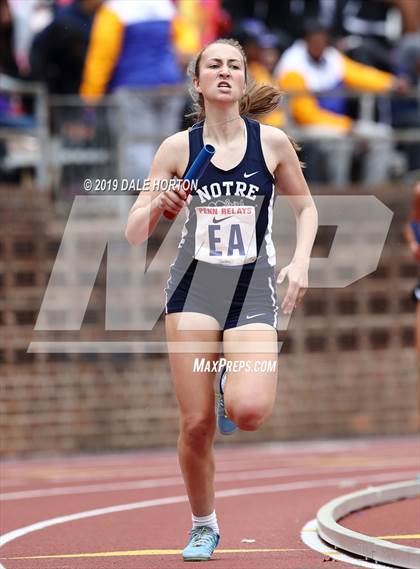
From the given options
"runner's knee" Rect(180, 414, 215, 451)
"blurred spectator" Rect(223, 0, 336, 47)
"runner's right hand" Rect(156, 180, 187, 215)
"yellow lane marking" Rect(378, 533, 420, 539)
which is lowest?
"yellow lane marking" Rect(378, 533, 420, 539)

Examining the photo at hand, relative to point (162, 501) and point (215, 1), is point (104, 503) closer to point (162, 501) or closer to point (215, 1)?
point (162, 501)

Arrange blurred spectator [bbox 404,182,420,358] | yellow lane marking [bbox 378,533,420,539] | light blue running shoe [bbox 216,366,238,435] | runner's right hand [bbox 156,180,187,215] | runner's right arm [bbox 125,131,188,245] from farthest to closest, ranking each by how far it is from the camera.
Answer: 1. blurred spectator [bbox 404,182,420,358]
2. yellow lane marking [bbox 378,533,420,539]
3. light blue running shoe [bbox 216,366,238,435]
4. runner's right arm [bbox 125,131,188,245]
5. runner's right hand [bbox 156,180,187,215]

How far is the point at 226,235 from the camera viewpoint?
7.64 m

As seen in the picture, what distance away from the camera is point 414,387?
18047 mm

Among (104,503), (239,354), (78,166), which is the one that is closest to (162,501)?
(104,503)

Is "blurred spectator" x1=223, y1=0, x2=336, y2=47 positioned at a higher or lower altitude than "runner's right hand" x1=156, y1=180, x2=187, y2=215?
higher

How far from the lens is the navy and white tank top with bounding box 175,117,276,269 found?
7.60 meters

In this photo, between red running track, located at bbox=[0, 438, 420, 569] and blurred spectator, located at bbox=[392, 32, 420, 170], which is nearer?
red running track, located at bbox=[0, 438, 420, 569]

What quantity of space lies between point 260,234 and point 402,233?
10597 mm

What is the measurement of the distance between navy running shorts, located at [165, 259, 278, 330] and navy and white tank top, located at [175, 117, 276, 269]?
5cm

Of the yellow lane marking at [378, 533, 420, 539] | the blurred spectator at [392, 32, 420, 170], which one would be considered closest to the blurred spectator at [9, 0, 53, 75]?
the blurred spectator at [392, 32, 420, 170]

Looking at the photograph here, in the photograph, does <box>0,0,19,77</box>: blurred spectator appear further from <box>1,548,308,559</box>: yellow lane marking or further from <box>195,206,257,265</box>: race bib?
<box>195,206,257,265</box>: race bib

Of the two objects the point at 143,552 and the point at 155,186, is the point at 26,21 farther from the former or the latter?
the point at 143,552

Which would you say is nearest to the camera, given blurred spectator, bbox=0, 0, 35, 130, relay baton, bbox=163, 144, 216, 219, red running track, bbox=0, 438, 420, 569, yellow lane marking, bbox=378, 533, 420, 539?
relay baton, bbox=163, 144, 216, 219
